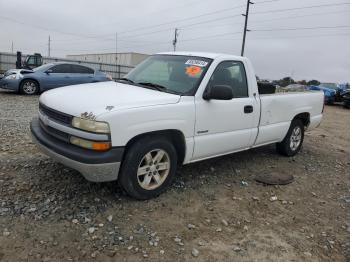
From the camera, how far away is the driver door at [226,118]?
176 inches

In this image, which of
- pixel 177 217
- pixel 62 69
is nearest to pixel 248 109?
pixel 177 217

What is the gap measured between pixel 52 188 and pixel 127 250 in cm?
150

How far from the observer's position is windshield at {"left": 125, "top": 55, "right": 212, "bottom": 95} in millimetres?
4520

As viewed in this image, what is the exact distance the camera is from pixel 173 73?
15.8 ft

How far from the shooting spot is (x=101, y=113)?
3525 mm

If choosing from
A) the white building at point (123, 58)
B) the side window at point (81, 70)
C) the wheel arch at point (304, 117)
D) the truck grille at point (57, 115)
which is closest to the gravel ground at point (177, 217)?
the truck grille at point (57, 115)

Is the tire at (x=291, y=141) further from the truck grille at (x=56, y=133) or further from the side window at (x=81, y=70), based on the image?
the side window at (x=81, y=70)

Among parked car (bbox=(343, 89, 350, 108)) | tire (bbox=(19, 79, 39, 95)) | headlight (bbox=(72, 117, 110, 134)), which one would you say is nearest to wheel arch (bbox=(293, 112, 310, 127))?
headlight (bbox=(72, 117, 110, 134))

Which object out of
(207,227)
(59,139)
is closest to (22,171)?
(59,139)

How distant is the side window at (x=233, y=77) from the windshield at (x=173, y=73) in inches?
7.9

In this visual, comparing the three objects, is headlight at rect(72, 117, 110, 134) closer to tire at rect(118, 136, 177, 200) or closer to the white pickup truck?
the white pickup truck

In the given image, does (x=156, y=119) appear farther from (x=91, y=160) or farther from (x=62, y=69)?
(x=62, y=69)

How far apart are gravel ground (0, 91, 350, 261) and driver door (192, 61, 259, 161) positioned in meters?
0.54

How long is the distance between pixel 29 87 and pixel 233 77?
10556 millimetres
